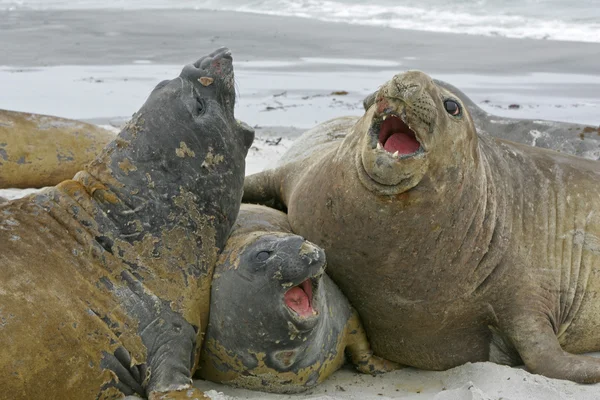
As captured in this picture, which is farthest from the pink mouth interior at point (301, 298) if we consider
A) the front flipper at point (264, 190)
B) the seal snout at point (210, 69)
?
the front flipper at point (264, 190)

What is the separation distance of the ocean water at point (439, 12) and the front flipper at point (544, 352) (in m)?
15.2

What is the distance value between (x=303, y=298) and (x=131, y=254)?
34.4 inches

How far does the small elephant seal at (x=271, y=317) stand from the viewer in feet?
13.1

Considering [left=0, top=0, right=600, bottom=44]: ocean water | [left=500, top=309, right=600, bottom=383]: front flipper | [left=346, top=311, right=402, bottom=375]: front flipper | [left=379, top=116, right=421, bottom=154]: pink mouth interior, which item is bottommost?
[left=346, top=311, right=402, bottom=375]: front flipper

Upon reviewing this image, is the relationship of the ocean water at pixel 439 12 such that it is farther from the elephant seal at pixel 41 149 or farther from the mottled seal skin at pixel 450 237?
the mottled seal skin at pixel 450 237

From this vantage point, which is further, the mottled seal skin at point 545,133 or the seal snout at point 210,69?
the mottled seal skin at point 545,133

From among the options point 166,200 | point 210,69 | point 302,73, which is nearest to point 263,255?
point 166,200

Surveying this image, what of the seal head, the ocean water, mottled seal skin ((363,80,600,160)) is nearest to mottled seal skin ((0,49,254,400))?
the seal head

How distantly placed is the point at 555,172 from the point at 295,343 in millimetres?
2170

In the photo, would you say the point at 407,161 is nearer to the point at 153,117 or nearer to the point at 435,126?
the point at 435,126

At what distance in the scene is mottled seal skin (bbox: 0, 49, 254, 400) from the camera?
370cm

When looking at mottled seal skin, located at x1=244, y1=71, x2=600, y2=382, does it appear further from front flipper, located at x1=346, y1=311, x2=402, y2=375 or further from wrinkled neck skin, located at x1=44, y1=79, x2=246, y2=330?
wrinkled neck skin, located at x1=44, y1=79, x2=246, y2=330

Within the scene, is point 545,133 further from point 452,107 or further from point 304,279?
point 304,279

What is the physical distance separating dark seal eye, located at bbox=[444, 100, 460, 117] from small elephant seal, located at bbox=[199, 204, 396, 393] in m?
1.02
